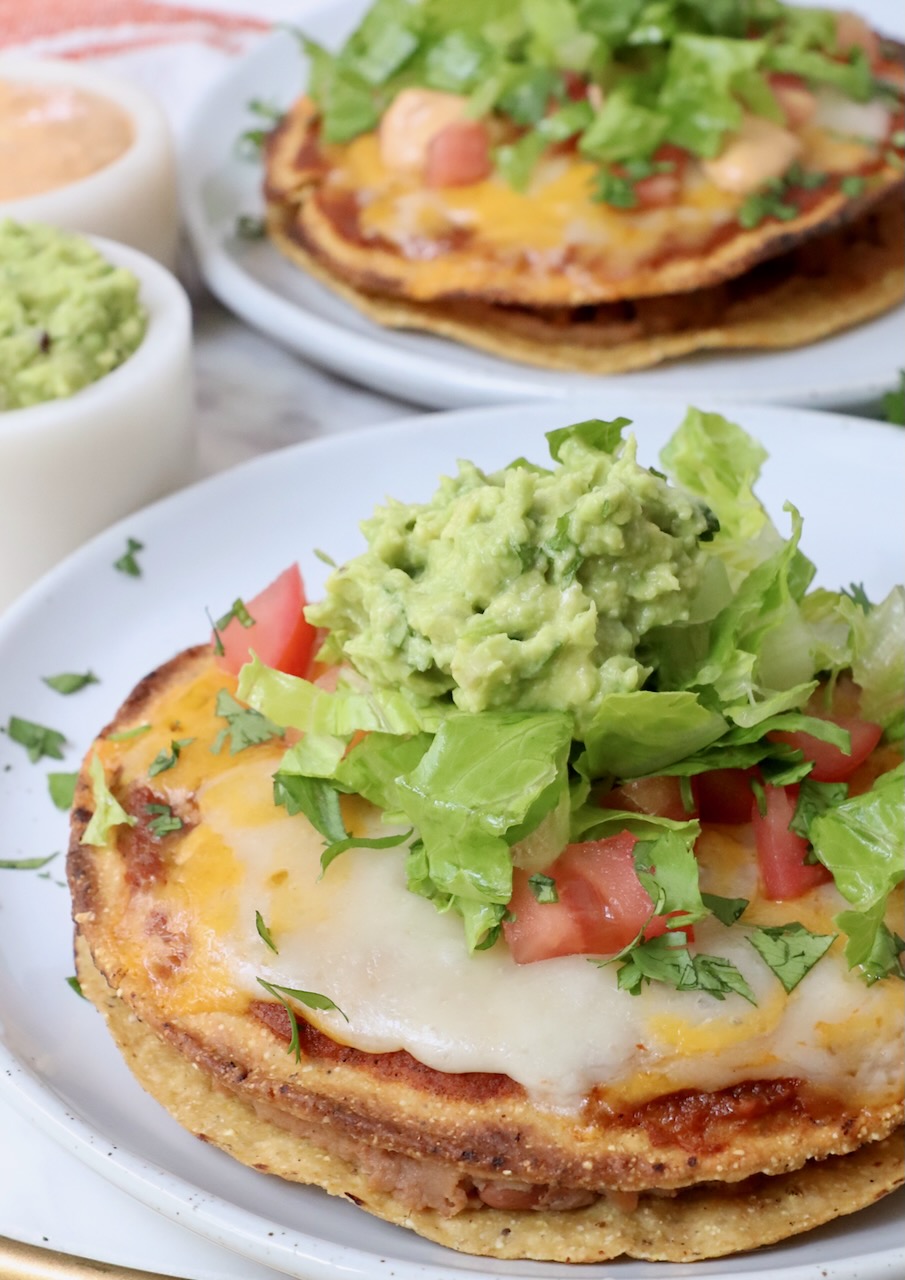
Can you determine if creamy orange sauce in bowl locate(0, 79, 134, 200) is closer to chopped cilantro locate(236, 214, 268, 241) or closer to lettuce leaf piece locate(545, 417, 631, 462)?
chopped cilantro locate(236, 214, 268, 241)

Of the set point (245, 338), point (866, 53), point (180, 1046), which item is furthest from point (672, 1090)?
point (866, 53)

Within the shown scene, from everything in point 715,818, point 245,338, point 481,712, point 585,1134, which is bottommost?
point 245,338

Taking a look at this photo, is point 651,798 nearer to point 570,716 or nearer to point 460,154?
point 570,716

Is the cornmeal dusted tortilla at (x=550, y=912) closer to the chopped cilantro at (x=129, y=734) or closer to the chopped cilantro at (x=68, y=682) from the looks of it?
the chopped cilantro at (x=129, y=734)

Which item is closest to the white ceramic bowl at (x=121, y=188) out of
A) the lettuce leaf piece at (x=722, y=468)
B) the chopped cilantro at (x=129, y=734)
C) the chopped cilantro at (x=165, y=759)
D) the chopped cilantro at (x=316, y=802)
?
the chopped cilantro at (x=129, y=734)

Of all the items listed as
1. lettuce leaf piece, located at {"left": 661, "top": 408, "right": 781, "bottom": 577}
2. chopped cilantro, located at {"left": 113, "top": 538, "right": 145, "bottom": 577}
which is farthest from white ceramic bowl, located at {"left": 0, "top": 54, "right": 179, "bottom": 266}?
lettuce leaf piece, located at {"left": 661, "top": 408, "right": 781, "bottom": 577}

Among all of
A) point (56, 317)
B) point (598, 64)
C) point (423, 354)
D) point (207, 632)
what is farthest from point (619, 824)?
point (598, 64)

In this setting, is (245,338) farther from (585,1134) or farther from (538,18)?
(585,1134)
